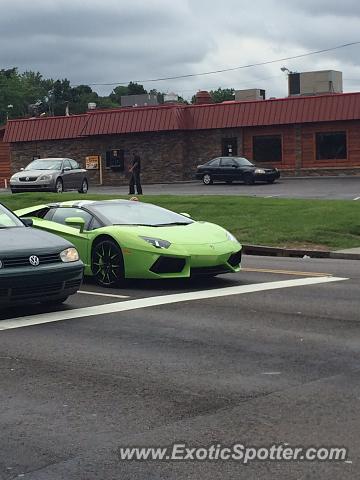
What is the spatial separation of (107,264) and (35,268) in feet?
8.84

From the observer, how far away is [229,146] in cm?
4934

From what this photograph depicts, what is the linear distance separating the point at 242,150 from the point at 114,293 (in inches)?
1487

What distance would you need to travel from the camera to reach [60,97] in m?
156

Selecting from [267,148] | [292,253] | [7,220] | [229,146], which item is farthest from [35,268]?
A: [229,146]

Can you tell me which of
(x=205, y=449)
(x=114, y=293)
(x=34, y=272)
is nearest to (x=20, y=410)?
(x=205, y=449)

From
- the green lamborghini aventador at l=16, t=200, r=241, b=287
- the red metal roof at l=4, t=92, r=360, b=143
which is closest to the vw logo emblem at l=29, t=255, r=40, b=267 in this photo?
the green lamborghini aventador at l=16, t=200, r=241, b=287

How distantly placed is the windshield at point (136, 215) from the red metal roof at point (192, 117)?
108 feet

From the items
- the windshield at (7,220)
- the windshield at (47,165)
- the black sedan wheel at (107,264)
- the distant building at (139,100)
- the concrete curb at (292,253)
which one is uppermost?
the distant building at (139,100)

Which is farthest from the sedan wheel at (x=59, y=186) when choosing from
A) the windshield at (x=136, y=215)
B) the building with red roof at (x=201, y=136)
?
the windshield at (x=136, y=215)

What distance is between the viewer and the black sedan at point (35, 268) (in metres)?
9.70

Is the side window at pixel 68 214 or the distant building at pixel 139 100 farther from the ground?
the distant building at pixel 139 100

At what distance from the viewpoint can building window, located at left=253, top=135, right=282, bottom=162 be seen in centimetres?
4806

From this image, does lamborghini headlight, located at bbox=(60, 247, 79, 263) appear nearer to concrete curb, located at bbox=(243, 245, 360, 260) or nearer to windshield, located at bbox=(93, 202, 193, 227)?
windshield, located at bbox=(93, 202, 193, 227)

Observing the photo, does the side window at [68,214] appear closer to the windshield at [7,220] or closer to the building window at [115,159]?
the windshield at [7,220]
